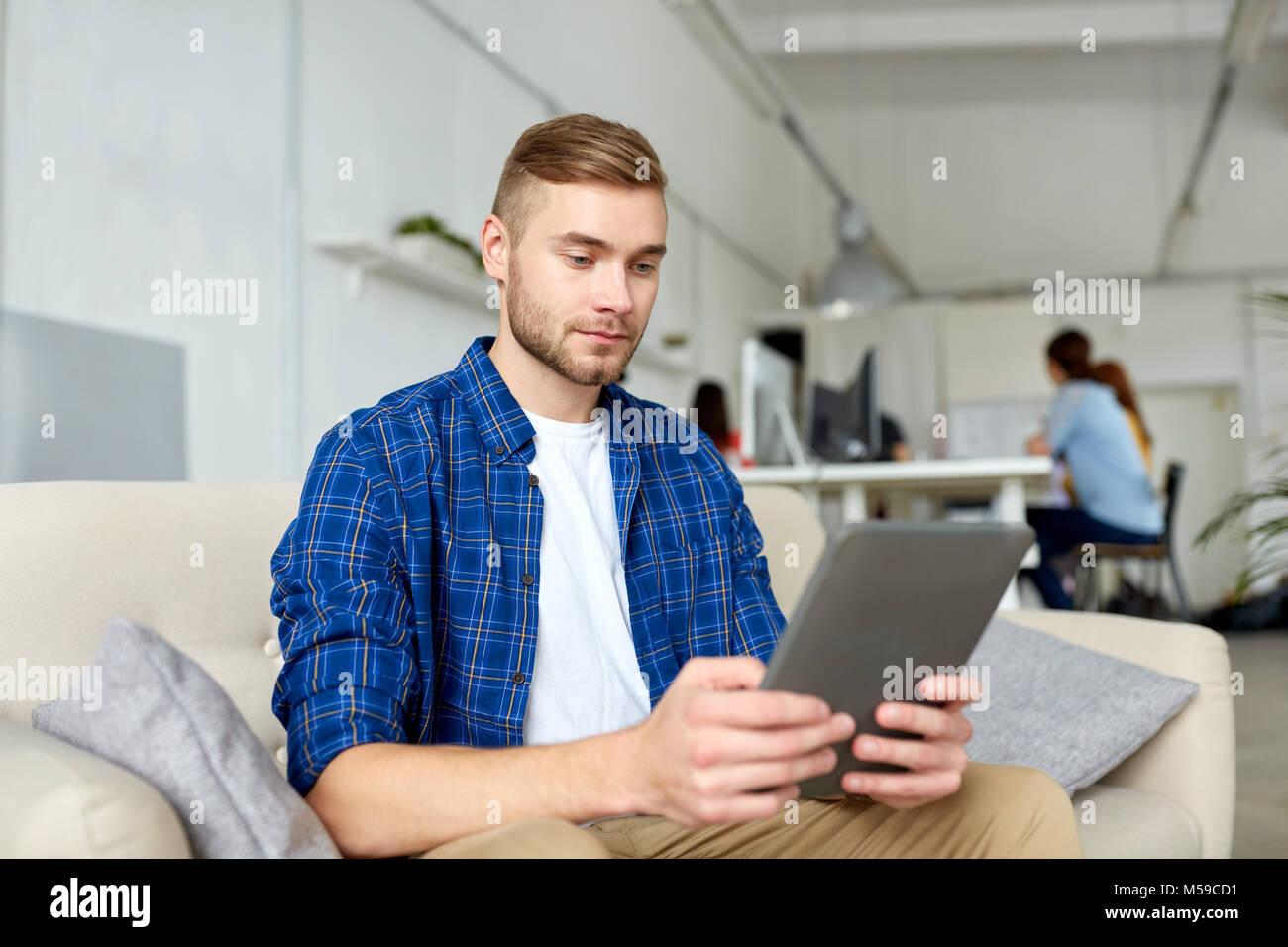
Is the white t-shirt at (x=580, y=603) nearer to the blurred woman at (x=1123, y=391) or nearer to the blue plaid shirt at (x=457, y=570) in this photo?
the blue plaid shirt at (x=457, y=570)

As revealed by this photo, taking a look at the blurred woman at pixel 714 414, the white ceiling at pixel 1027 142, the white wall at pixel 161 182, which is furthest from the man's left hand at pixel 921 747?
the white ceiling at pixel 1027 142

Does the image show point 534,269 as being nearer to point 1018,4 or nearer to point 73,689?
point 73,689

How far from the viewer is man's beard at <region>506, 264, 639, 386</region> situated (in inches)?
49.8

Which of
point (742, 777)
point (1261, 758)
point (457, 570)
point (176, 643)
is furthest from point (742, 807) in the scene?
point (1261, 758)

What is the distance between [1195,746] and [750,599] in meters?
0.80

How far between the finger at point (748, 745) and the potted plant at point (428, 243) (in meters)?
3.13

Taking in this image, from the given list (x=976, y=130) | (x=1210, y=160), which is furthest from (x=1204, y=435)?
(x=976, y=130)

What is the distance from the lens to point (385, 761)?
2.93 feet

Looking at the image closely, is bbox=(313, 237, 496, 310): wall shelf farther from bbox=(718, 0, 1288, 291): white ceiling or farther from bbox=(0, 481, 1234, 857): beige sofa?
bbox=(718, 0, 1288, 291): white ceiling

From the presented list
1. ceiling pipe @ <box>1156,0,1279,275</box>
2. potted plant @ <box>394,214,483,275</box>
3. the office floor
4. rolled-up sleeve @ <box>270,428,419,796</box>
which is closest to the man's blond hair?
rolled-up sleeve @ <box>270,428,419,796</box>

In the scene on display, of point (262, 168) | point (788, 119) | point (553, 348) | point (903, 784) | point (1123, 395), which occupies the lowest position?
point (903, 784)

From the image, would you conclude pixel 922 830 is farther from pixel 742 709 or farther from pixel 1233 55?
pixel 1233 55

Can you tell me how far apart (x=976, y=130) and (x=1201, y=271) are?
2227mm

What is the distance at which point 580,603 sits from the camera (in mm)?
1229
